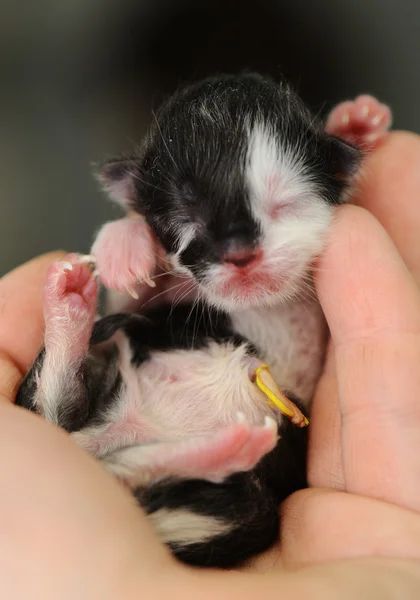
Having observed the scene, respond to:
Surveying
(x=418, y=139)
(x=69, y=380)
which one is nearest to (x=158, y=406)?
(x=69, y=380)

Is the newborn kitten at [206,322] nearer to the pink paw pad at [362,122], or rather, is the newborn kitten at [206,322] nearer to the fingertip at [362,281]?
the fingertip at [362,281]

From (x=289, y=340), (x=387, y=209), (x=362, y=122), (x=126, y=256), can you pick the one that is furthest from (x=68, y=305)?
(x=362, y=122)

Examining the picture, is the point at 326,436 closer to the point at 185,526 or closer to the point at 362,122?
the point at 185,526

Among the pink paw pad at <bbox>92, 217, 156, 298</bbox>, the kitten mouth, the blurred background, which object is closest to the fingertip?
the kitten mouth

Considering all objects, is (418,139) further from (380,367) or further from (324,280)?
(380,367)

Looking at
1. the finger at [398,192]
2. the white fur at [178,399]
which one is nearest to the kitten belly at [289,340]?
the white fur at [178,399]
